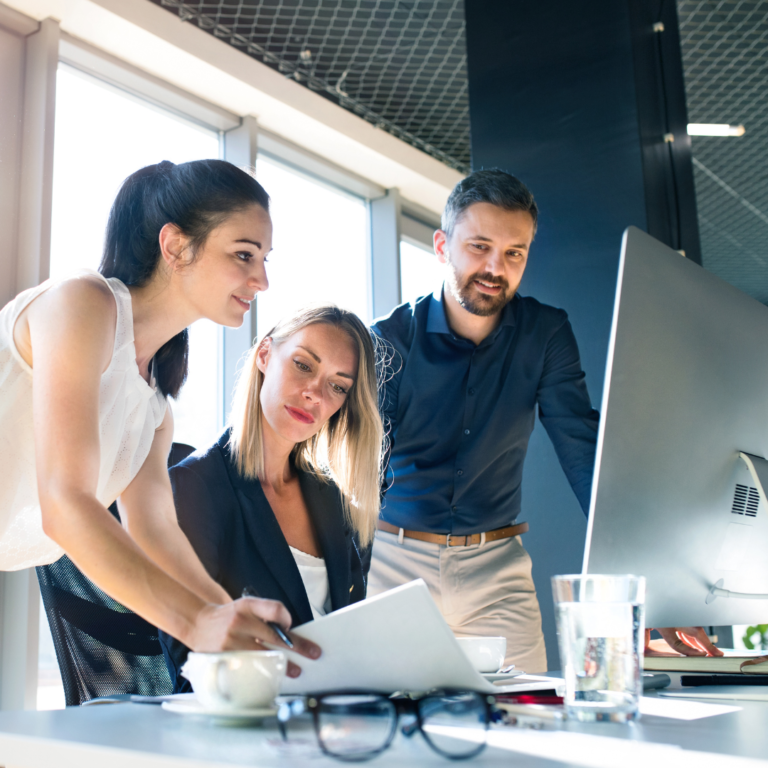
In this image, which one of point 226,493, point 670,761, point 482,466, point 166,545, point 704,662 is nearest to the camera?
point 670,761

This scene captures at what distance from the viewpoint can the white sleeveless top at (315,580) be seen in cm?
143

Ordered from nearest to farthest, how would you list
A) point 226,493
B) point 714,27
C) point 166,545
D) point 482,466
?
point 166,545 → point 226,493 → point 482,466 → point 714,27

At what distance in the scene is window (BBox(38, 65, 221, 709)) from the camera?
8.90 ft

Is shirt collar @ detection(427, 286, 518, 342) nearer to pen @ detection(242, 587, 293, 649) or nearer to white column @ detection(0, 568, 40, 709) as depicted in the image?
pen @ detection(242, 587, 293, 649)

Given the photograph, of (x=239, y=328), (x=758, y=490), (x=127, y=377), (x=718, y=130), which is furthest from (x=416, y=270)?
(x=758, y=490)

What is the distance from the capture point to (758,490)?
99 cm

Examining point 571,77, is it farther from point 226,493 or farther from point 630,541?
point 630,541

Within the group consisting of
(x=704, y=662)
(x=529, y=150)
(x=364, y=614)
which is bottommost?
(x=704, y=662)

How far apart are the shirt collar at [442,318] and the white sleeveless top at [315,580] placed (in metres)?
0.67

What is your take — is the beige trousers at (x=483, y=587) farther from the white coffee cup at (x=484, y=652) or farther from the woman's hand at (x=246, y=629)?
the woman's hand at (x=246, y=629)

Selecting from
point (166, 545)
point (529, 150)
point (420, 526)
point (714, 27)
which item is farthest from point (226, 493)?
point (714, 27)

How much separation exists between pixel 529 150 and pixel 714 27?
5.44 feet

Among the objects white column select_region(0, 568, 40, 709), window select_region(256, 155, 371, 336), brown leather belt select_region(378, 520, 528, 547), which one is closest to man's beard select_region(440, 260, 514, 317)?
brown leather belt select_region(378, 520, 528, 547)

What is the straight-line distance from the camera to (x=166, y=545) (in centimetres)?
116
